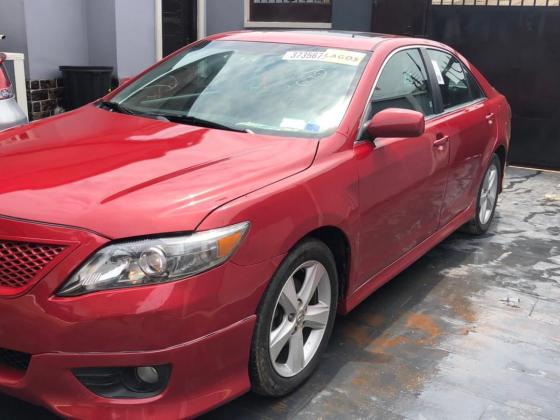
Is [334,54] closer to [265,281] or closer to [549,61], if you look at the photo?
[265,281]

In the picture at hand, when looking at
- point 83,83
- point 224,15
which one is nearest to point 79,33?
point 83,83

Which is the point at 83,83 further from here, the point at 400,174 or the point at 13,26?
the point at 400,174

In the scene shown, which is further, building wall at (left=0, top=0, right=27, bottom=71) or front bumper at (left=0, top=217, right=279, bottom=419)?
building wall at (left=0, top=0, right=27, bottom=71)

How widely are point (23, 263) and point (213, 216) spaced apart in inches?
26.6

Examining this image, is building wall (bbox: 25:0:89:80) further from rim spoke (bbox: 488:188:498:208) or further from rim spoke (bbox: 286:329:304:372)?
rim spoke (bbox: 286:329:304:372)

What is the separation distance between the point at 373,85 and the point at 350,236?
0.91 m

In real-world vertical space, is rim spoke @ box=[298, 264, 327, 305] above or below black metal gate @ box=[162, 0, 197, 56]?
below

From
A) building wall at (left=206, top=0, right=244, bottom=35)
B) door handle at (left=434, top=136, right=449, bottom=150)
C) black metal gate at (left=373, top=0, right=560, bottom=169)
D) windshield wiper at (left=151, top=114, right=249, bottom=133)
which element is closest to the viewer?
windshield wiper at (left=151, top=114, right=249, bottom=133)

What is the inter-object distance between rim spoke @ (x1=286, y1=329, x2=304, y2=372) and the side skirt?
45 cm

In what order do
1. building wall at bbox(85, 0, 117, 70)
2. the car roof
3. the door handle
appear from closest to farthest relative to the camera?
the car roof → the door handle → building wall at bbox(85, 0, 117, 70)

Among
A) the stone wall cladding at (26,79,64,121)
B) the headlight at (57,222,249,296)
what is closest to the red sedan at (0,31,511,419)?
the headlight at (57,222,249,296)

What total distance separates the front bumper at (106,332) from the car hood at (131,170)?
118mm

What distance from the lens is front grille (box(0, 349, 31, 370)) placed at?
226 cm

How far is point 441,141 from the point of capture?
13.4 ft
